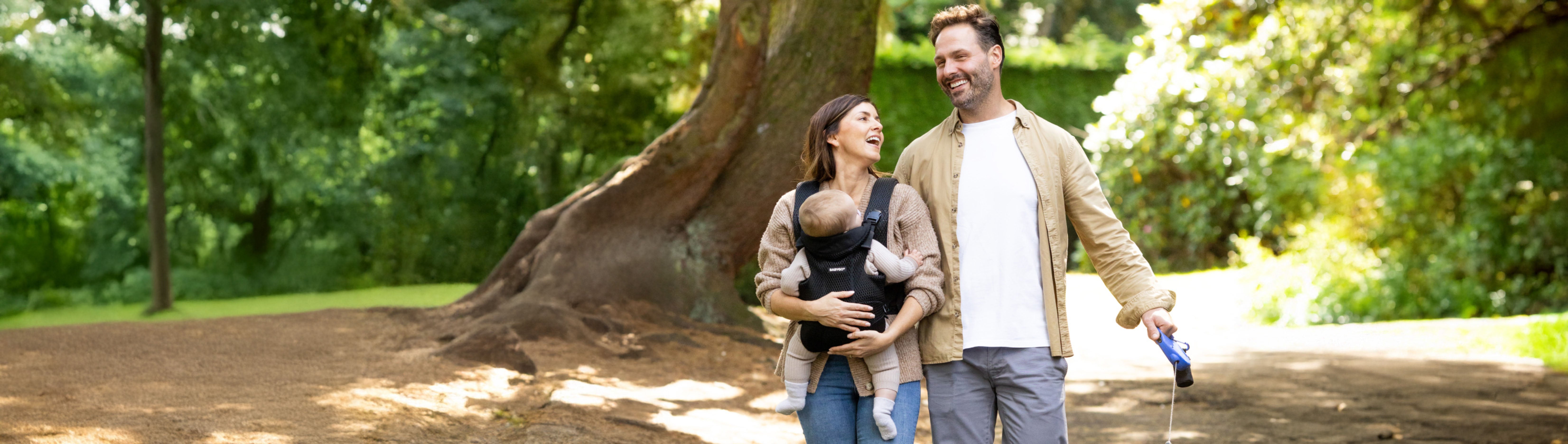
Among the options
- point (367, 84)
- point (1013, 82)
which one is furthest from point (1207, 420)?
point (1013, 82)

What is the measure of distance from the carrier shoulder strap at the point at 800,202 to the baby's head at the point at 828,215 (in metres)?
0.05

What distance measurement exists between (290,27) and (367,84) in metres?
0.82

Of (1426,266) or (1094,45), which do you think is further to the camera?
(1094,45)

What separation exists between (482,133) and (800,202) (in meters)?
8.17

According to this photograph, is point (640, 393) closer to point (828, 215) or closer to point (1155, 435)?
point (1155, 435)

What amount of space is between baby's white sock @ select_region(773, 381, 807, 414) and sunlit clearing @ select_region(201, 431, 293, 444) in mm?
2367

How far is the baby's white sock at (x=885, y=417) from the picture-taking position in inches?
99.6

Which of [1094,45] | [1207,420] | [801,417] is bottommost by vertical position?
[1207,420]

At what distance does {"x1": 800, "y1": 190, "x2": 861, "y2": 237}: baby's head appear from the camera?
8.10 ft

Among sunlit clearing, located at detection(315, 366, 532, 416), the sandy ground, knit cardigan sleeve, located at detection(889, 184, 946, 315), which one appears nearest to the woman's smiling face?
knit cardigan sleeve, located at detection(889, 184, 946, 315)

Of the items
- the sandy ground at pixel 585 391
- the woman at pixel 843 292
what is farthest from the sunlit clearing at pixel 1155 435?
the woman at pixel 843 292

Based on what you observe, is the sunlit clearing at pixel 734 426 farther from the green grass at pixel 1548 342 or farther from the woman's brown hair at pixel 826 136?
the green grass at pixel 1548 342

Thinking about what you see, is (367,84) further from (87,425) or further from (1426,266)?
(1426,266)

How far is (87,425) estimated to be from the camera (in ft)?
14.1
